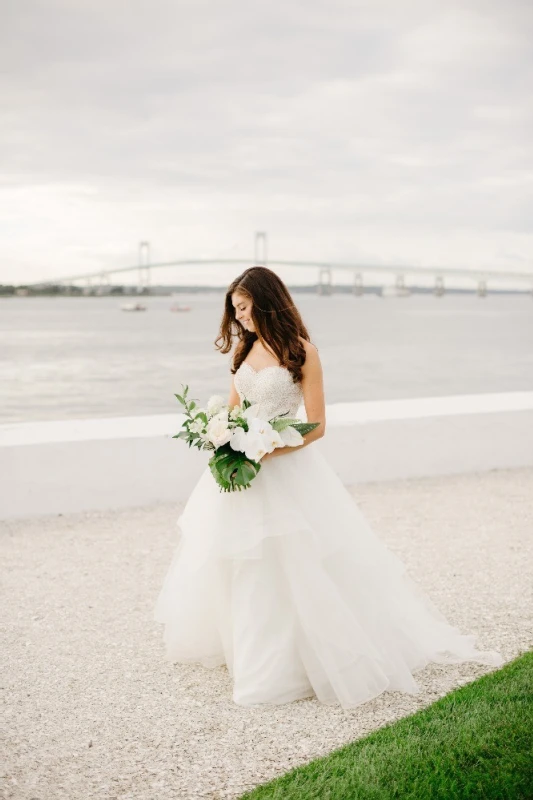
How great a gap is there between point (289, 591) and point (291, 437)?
0.58 m

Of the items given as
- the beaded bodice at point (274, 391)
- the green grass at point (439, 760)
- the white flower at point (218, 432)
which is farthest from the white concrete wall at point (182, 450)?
the green grass at point (439, 760)

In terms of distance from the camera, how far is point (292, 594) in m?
3.11

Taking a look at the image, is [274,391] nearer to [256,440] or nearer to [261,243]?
[256,440]

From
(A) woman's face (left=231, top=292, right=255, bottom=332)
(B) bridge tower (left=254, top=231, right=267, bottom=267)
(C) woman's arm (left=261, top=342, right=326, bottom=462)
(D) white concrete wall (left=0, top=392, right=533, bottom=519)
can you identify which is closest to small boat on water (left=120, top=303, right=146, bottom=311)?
(B) bridge tower (left=254, top=231, right=267, bottom=267)

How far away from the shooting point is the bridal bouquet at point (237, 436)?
3016 mm

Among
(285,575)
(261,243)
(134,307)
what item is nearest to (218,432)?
(285,575)

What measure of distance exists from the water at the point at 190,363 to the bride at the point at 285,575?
764 inches

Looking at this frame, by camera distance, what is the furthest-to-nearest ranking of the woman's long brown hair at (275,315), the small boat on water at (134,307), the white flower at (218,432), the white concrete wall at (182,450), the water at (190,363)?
the small boat on water at (134,307), the water at (190,363), the white concrete wall at (182,450), the woman's long brown hair at (275,315), the white flower at (218,432)

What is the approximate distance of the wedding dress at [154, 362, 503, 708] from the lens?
3104mm

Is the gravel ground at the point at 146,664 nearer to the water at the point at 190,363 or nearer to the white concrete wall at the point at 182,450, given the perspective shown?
the white concrete wall at the point at 182,450

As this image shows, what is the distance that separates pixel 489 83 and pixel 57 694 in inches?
1473

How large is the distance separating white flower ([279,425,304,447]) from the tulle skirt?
0.50ft

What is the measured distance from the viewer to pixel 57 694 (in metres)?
3.21

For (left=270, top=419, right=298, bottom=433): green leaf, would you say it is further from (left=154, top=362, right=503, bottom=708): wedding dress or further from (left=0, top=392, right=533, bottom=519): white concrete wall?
(left=0, top=392, right=533, bottom=519): white concrete wall
